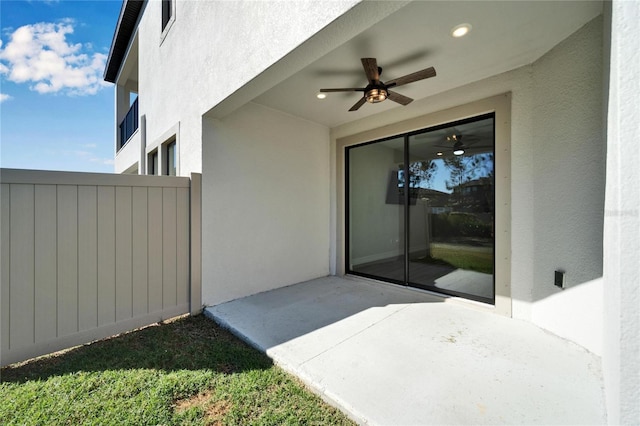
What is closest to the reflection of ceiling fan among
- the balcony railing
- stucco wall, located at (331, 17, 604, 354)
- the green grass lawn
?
stucco wall, located at (331, 17, 604, 354)

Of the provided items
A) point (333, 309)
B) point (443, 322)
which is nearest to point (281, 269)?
point (333, 309)

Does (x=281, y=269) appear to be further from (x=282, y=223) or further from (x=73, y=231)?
(x=73, y=231)

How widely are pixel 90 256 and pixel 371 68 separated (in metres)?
3.62

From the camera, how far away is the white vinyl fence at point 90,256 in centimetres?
246

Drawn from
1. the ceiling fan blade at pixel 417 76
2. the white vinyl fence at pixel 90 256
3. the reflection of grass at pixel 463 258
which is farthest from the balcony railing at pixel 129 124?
the reflection of grass at pixel 463 258

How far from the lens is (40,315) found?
2.58m

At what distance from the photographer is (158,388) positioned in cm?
209

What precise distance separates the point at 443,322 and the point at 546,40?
3.19 meters

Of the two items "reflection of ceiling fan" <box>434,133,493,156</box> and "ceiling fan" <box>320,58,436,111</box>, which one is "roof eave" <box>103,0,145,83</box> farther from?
"reflection of ceiling fan" <box>434,133,493,156</box>

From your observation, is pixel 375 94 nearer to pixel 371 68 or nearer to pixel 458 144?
pixel 371 68

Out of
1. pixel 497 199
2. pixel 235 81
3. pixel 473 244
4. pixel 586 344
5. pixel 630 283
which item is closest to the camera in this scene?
pixel 630 283

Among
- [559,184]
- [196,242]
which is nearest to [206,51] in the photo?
[196,242]

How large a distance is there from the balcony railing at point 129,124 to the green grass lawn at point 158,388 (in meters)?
6.86

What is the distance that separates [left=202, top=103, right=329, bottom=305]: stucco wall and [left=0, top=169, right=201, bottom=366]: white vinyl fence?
30cm
